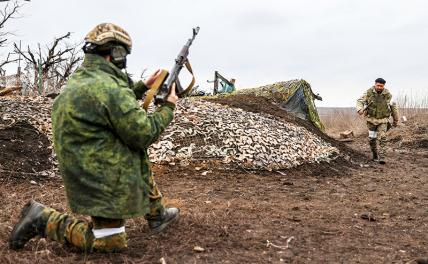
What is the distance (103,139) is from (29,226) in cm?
103

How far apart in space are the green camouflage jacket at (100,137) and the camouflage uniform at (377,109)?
8928 millimetres

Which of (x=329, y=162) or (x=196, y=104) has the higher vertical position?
(x=196, y=104)

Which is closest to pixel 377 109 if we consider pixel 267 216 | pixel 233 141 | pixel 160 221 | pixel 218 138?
pixel 233 141

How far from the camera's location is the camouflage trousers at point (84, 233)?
3.70m

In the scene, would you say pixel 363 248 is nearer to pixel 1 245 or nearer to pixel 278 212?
pixel 278 212

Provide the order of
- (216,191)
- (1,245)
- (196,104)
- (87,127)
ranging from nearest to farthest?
(87,127) < (1,245) < (216,191) < (196,104)

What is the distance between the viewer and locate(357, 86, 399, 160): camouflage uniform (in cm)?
1146

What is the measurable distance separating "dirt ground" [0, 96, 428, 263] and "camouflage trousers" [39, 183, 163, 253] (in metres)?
0.09

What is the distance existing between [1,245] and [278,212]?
319 centimetres

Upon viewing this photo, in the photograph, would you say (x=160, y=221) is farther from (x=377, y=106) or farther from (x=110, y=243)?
(x=377, y=106)

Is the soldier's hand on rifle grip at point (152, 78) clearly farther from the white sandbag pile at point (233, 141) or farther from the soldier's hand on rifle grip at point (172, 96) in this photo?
the white sandbag pile at point (233, 141)

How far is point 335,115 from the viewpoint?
29.0 m

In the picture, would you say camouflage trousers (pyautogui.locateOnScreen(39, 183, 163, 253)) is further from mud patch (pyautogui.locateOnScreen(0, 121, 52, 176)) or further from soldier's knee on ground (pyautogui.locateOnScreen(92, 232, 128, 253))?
mud patch (pyautogui.locateOnScreen(0, 121, 52, 176))

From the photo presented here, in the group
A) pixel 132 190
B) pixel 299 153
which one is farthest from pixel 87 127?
pixel 299 153
